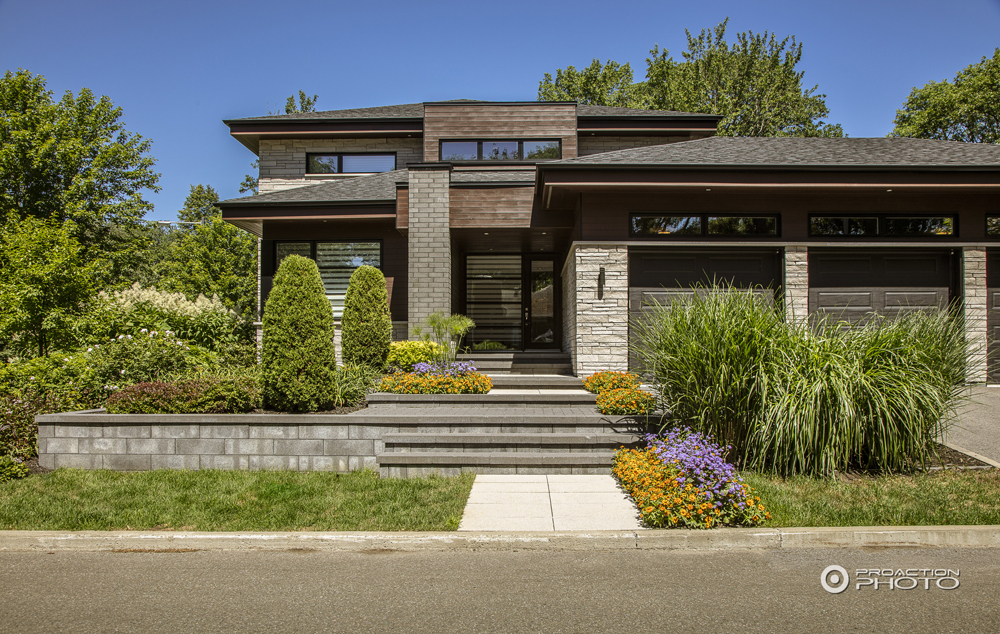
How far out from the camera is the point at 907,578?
3.67 m

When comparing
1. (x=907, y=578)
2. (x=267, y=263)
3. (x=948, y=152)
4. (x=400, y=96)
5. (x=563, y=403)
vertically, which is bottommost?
(x=907, y=578)

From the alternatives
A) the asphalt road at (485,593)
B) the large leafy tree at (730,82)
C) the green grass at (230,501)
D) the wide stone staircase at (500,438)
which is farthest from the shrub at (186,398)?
the large leafy tree at (730,82)

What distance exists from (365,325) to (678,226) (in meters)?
6.33

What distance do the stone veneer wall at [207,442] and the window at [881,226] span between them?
30.3ft

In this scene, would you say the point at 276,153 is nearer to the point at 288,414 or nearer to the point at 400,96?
the point at 400,96

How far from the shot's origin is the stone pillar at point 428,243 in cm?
1152

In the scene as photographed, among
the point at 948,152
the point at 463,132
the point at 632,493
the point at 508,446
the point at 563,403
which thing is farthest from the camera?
the point at 463,132

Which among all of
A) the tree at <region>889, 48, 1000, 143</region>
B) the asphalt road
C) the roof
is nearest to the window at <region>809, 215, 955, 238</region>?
the roof

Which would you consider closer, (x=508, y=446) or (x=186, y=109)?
(x=508, y=446)

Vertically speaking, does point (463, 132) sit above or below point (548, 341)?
above

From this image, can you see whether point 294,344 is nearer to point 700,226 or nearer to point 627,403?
point 627,403

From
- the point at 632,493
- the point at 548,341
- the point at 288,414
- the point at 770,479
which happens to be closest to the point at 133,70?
the point at 288,414

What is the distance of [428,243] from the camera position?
456 inches

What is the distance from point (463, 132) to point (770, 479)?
12175 mm
